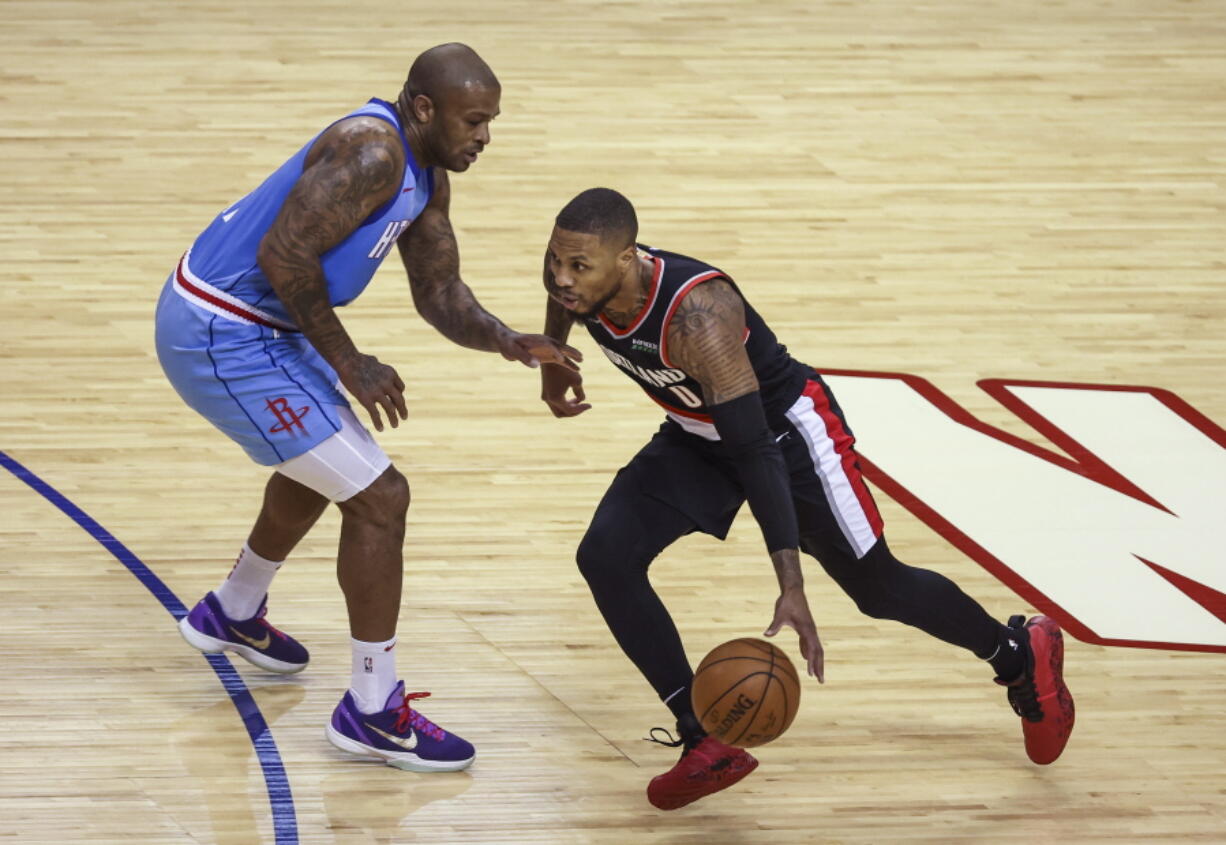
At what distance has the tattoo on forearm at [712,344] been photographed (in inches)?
172

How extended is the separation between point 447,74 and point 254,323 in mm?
866

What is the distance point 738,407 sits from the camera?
436 centimetres

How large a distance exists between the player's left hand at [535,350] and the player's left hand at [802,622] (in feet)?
3.45

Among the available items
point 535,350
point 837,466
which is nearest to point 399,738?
point 535,350

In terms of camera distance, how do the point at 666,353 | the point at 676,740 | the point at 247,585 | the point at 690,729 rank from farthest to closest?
the point at 247,585, the point at 676,740, the point at 690,729, the point at 666,353

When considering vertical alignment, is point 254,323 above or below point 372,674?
above

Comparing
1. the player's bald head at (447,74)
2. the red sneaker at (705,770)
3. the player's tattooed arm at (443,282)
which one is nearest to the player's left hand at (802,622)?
the red sneaker at (705,770)

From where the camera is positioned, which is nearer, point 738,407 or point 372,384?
point 738,407

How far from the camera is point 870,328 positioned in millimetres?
Result: 7863

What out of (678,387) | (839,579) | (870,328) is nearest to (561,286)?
(678,387)

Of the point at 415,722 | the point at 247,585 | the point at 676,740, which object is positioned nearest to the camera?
the point at 415,722

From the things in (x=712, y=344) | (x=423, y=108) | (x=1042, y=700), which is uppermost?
(x=423, y=108)

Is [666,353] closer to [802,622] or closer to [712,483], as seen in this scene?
[712,483]

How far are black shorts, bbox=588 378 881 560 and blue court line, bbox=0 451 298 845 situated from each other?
3.71 ft
